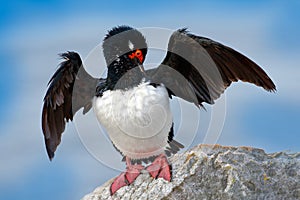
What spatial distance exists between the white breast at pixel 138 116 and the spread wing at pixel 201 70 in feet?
1.02

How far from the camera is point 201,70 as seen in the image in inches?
268

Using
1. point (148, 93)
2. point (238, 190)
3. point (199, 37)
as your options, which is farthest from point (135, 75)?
point (238, 190)

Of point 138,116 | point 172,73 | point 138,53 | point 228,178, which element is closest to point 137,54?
point 138,53

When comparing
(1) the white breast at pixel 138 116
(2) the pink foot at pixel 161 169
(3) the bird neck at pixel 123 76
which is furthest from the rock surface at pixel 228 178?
(3) the bird neck at pixel 123 76

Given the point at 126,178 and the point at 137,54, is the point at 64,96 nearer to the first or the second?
the point at 137,54

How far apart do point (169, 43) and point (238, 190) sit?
226cm

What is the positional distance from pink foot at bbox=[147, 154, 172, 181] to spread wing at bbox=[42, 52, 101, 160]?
1.59 metres

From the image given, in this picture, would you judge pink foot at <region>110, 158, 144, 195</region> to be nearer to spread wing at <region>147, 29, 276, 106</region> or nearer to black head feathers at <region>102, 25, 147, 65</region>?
spread wing at <region>147, 29, 276, 106</region>

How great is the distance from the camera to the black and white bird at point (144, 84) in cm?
644

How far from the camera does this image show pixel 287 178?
17.0 ft

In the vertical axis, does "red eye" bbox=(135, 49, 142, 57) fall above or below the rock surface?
above

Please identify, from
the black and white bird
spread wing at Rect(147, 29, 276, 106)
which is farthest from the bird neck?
spread wing at Rect(147, 29, 276, 106)

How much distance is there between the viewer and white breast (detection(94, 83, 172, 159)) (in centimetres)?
639

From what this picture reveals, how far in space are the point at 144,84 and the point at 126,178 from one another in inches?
→ 50.9
